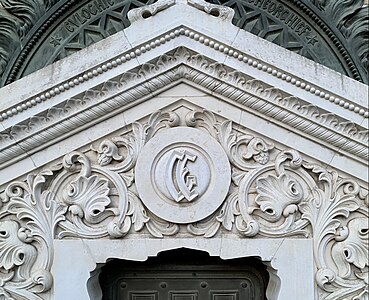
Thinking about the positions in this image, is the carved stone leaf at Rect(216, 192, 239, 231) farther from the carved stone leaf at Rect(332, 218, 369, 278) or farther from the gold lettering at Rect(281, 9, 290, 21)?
the gold lettering at Rect(281, 9, 290, 21)

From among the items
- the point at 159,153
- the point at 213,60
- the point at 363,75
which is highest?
the point at 363,75

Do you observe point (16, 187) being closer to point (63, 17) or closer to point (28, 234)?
point (28, 234)

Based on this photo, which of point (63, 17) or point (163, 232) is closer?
point (163, 232)

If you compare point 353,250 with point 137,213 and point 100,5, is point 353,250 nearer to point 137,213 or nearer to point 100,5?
point 137,213

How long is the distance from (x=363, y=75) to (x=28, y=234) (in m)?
3.69

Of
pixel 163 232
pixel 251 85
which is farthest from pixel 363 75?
pixel 163 232

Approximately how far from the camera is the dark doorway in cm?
1041

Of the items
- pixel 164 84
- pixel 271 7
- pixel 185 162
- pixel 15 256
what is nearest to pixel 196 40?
pixel 164 84

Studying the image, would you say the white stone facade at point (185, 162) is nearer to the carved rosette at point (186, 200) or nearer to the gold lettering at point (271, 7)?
the carved rosette at point (186, 200)

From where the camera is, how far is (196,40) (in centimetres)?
1009

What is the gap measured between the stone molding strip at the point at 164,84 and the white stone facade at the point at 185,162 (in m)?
0.01

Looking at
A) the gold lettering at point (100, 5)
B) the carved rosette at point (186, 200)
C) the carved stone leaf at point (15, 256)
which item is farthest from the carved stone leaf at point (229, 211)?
the gold lettering at point (100, 5)

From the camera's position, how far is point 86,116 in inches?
398

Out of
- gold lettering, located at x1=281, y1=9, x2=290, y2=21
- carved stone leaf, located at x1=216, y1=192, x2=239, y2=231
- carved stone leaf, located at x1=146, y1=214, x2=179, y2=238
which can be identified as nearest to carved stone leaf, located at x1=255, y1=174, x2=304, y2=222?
carved stone leaf, located at x1=216, y1=192, x2=239, y2=231
